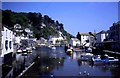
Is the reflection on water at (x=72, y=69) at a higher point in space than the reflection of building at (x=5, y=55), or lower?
lower

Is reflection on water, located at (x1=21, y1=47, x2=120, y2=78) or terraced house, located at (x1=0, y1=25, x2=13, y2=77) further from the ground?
terraced house, located at (x1=0, y1=25, x2=13, y2=77)

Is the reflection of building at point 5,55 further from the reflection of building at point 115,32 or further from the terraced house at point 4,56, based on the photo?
the reflection of building at point 115,32

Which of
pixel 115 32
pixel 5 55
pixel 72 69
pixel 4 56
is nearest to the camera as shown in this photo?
pixel 72 69

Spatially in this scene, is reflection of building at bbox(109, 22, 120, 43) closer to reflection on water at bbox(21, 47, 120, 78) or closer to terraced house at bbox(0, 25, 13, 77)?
reflection on water at bbox(21, 47, 120, 78)

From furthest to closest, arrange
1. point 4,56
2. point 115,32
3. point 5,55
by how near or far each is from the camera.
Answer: point 115,32
point 5,55
point 4,56

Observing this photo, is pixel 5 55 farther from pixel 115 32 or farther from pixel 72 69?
pixel 115 32

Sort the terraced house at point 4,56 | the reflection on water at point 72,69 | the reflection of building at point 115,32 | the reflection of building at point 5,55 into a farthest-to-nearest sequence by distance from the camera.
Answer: the reflection of building at point 115,32 < the reflection of building at point 5,55 < the reflection on water at point 72,69 < the terraced house at point 4,56

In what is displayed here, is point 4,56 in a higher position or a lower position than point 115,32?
lower

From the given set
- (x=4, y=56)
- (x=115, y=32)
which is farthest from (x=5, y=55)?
(x=115, y=32)

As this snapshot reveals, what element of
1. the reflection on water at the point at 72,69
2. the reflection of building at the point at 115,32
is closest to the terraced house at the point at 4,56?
the reflection on water at the point at 72,69

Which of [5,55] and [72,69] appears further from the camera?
[5,55]

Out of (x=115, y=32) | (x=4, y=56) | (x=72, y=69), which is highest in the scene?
(x=115, y=32)

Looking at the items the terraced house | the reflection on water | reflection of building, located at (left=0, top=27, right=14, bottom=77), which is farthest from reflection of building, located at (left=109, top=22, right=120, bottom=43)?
the terraced house

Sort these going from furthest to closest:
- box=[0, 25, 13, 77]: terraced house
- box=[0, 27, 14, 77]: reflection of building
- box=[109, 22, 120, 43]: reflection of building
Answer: box=[109, 22, 120, 43]: reflection of building → box=[0, 27, 14, 77]: reflection of building → box=[0, 25, 13, 77]: terraced house
